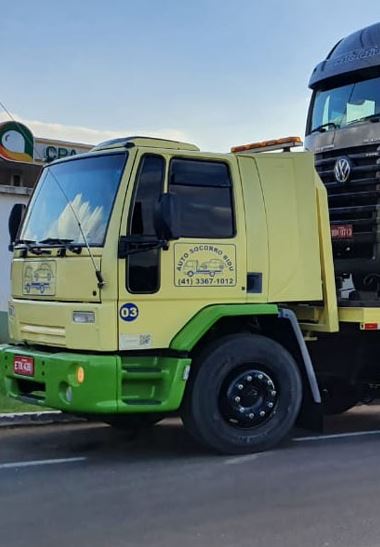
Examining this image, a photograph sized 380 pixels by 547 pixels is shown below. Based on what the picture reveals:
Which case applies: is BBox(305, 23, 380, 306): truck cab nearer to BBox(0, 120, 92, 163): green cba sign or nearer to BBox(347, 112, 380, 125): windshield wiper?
BBox(347, 112, 380, 125): windshield wiper

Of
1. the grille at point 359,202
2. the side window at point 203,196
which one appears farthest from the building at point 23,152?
the side window at point 203,196

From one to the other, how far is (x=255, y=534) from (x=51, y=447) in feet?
10.2

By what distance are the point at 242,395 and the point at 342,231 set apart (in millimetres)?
2427

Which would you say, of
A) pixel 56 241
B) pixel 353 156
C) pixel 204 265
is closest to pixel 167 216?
pixel 204 265

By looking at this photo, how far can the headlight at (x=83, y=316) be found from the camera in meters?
6.51

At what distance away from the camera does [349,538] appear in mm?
4715

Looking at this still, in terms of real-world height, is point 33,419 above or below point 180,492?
above

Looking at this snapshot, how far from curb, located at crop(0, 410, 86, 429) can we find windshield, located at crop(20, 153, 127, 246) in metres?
2.18

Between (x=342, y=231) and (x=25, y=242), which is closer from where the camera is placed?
(x=25, y=242)

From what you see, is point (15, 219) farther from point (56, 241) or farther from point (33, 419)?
point (33, 419)

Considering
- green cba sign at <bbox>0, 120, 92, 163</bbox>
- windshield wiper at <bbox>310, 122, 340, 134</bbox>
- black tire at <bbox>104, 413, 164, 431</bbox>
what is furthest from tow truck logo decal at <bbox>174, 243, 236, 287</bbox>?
green cba sign at <bbox>0, 120, 92, 163</bbox>

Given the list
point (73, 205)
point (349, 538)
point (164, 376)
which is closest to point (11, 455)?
point (164, 376)

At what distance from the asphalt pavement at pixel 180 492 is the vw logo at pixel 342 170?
2790 mm

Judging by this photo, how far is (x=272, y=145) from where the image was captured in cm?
768
